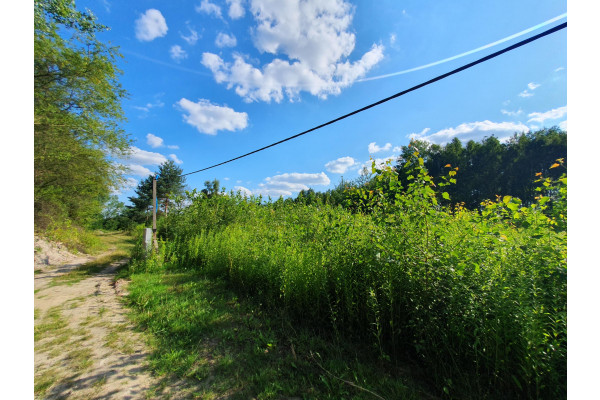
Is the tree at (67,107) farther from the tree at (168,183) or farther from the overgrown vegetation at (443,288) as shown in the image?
the tree at (168,183)

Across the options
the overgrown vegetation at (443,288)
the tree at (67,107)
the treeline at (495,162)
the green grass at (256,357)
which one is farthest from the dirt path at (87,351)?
the treeline at (495,162)

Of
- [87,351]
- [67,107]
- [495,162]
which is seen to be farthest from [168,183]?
[495,162]

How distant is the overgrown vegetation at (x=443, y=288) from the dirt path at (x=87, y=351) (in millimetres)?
358

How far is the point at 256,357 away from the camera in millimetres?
2090

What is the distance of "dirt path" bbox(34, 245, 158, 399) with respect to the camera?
1702mm

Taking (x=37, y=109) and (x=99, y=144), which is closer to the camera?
(x=37, y=109)

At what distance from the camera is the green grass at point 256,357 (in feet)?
5.47

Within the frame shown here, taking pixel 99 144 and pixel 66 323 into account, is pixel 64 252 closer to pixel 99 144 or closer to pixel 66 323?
pixel 99 144

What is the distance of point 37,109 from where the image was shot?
4.85 metres

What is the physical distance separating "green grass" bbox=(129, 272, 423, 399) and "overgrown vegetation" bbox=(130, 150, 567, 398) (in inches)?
4.1

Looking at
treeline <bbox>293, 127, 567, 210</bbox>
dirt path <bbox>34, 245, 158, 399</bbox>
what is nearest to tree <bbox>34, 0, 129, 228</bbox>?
dirt path <bbox>34, 245, 158, 399</bbox>
